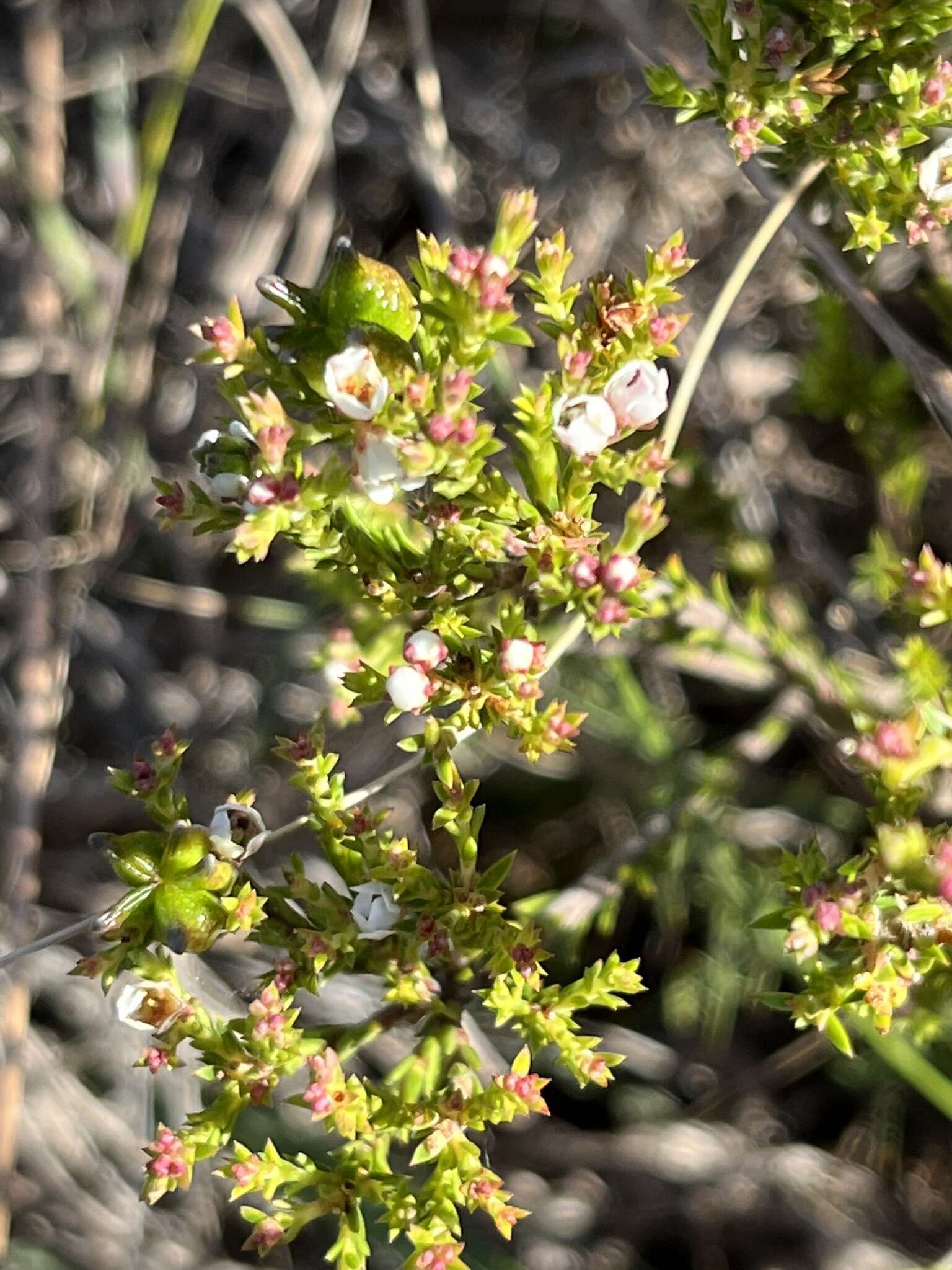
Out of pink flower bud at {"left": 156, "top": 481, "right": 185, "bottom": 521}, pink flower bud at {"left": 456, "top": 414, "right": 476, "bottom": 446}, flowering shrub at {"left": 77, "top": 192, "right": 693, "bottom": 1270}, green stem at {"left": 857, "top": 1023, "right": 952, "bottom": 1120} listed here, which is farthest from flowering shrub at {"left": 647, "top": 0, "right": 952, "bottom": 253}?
green stem at {"left": 857, "top": 1023, "right": 952, "bottom": 1120}

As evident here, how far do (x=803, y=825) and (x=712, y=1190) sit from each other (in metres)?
0.95

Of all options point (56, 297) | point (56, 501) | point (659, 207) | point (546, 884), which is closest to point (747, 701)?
point (546, 884)

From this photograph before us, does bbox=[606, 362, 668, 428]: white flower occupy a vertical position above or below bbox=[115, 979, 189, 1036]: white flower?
above

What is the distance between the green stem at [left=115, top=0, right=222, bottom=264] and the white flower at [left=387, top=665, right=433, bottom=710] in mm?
2049

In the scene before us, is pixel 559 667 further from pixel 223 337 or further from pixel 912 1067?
pixel 223 337

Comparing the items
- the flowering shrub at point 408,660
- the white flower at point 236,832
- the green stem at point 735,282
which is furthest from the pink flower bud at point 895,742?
the white flower at point 236,832

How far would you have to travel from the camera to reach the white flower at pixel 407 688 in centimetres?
167

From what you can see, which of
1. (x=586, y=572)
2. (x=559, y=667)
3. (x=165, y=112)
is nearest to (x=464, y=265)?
(x=586, y=572)

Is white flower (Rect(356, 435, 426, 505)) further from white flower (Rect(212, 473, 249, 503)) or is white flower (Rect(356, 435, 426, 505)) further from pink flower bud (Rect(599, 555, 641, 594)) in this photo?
pink flower bud (Rect(599, 555, 641, 594))

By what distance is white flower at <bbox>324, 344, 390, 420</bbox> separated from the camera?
155cm

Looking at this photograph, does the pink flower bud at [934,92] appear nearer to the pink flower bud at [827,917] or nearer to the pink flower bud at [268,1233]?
the pink flower bud at [827,917]

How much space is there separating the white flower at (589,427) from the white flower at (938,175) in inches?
29.6

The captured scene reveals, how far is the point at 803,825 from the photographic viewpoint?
2.75 metres

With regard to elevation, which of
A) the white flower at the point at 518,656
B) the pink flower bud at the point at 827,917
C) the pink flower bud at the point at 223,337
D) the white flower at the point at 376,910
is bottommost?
the white flower at the point at 376,910
